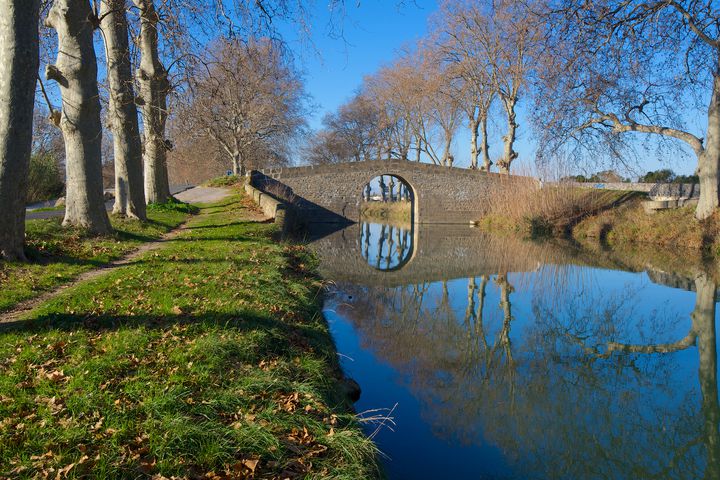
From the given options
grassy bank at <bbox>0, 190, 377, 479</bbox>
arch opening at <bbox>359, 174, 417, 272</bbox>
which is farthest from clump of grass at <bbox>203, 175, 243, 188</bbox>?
grassy bank at <bbox>0, 190, 377, 479</bbox>

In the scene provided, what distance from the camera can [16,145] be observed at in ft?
20.8

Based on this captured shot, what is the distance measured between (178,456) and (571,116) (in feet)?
57.5

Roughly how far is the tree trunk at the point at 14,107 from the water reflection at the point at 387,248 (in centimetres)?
939

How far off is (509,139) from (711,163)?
40.9ft

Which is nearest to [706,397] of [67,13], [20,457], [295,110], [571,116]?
[20,457]

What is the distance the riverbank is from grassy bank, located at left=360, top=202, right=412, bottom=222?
38.3ft

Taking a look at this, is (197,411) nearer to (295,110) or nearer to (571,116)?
(571,116)

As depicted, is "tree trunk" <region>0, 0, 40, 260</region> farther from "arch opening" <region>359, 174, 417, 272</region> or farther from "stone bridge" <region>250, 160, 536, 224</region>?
"stone bridge" <region>250, 160, 536, 224</region>

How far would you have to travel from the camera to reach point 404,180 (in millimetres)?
31016

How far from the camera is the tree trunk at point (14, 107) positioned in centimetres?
625

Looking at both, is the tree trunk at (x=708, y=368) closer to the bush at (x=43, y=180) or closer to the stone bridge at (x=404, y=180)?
the bush at (x=43, y=180)

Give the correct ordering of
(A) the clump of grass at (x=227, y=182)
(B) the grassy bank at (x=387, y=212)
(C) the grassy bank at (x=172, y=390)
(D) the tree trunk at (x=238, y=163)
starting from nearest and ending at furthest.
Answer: (C) the grassy bank at (x=172, y=390) → (A) the clump of grass at (x=227, y=182) → (D) the tree trunk at (x=238, y=163) → (B) the grassy bank at (x=387, y=212)

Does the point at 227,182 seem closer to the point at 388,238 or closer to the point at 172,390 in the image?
the point at 388,238

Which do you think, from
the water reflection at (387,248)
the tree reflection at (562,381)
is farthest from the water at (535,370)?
the water reflection at (387,248)
